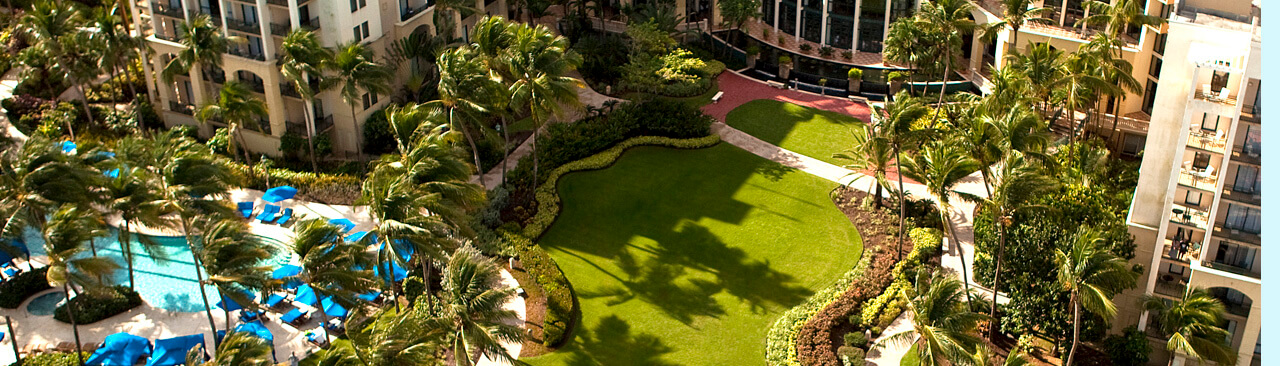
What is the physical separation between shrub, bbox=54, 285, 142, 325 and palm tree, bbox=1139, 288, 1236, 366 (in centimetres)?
4468

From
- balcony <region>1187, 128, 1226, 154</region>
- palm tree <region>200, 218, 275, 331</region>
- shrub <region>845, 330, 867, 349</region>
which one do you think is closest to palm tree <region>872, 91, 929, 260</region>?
shrub <region>845, 330, 867, 349</region>

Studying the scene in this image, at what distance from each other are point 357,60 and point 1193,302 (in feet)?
136

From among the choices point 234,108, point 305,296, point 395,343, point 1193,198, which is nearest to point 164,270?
point 305,296

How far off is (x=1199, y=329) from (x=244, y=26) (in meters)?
50.0

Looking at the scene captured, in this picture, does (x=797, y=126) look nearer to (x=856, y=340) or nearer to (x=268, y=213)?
(x=856, y=340)

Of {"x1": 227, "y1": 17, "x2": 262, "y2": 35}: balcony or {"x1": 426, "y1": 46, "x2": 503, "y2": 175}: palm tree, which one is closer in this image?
{"x1": 426, "y1": 46, "x2": 503, "y2": 175}: palm tree

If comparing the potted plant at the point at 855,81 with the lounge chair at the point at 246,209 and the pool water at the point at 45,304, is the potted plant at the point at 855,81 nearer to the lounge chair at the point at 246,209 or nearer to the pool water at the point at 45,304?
the lounge chair at the point at 246,209

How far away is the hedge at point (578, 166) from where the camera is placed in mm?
61675

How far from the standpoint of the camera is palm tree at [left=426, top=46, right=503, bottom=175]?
5803cm

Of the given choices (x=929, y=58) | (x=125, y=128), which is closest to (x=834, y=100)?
(x=929, y=58)

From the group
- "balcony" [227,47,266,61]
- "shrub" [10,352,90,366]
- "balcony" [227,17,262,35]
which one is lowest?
"shrub" [10,352,90,366]

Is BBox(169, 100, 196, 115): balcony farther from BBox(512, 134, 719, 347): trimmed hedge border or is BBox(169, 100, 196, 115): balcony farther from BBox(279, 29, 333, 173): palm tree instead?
BBox(512, 134, 719, 347): trimmed hedge border

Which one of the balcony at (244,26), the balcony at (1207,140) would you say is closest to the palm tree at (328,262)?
the balcony at (244,26)

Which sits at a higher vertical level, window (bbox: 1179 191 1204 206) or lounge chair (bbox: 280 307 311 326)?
window (bbox: 1179 191 1204 206)
